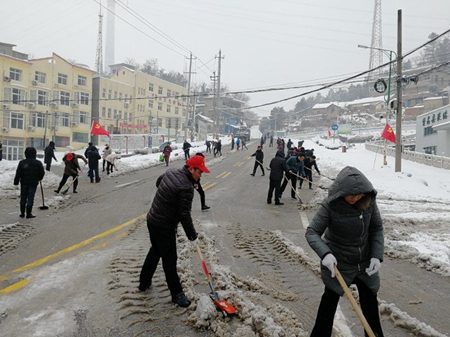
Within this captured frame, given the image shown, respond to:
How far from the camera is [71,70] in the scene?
46156 millimetres

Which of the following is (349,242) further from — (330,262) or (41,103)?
(41,103)

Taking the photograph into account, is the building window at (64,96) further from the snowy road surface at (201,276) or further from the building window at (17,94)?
the snowy road surface at (201,276)

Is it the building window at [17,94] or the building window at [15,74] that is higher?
the building window at [15,74]

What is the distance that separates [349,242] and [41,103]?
149 feet

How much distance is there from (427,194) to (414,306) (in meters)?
13.1

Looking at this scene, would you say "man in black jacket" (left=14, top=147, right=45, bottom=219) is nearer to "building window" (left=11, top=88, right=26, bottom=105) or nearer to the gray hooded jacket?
the gray hooded jacket

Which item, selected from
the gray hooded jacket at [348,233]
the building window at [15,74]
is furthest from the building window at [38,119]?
the gray hooded jacket at [348,233]

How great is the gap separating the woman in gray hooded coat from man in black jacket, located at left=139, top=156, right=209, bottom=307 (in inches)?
60.5

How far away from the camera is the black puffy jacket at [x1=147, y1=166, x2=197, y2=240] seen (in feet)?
13.5

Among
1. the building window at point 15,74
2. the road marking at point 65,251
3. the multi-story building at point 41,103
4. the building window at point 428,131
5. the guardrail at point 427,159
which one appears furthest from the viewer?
the building window at point 15,74

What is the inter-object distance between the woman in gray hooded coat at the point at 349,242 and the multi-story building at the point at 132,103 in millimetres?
43833

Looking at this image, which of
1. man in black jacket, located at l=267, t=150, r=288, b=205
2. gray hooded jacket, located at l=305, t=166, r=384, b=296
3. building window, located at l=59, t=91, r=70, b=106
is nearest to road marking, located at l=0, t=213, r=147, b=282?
gray hooded jacket, located at l=305, t=166, r=384, b=296

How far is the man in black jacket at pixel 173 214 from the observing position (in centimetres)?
412

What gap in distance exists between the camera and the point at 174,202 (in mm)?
4160
